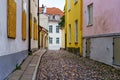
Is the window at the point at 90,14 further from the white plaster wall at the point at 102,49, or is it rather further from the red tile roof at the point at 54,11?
the red tile roof at the point at 54,11

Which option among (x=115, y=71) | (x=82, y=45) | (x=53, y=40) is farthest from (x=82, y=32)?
(x=53, y=40)

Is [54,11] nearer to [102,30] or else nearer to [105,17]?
[102,30]

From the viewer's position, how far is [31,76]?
339 inches

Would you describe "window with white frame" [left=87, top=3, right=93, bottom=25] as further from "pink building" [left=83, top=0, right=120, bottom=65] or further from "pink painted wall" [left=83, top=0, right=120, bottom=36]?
"pink painted wall" [left=83, top=0, right=120, bottom=36]

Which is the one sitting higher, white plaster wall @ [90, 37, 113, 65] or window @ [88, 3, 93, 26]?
window @ [88, 3, 93, 26]

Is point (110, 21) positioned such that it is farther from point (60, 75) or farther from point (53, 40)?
point (53, 40)

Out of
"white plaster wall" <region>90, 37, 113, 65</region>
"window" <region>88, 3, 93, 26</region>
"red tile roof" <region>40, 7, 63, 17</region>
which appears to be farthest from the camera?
"red tile roof" <region>40, 7, 63, 17</region>

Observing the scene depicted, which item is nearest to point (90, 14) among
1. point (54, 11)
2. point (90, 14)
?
point (90, 14)

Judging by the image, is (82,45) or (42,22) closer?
(82,45)

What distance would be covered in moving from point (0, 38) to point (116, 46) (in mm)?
6301

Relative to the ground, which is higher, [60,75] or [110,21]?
[110,21]

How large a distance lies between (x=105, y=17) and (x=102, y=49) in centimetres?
152

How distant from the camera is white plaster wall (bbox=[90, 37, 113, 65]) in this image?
13580mm

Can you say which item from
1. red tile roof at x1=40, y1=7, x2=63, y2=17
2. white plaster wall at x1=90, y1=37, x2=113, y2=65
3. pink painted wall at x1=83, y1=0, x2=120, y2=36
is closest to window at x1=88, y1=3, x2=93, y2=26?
pink painted wall at x1=83, y1=0, x2=120, y2=36
